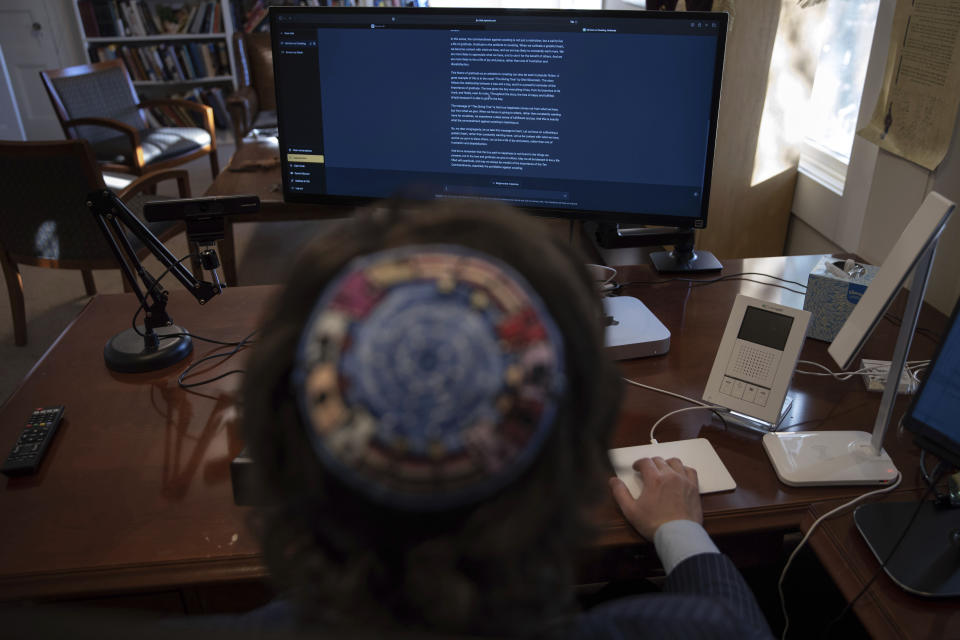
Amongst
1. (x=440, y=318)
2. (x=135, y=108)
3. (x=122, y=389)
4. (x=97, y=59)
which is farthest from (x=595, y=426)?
(x=97, y=59)

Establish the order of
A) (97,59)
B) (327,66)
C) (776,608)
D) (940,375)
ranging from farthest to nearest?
(97,59), (776,608), (327,66), (940,375)

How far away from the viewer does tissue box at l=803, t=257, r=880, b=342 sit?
120cm

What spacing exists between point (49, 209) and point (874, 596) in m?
2.70

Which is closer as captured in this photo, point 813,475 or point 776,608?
point 813,475

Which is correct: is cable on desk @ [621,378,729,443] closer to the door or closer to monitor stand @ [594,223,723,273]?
monitor stand @ [594,223,723,273]

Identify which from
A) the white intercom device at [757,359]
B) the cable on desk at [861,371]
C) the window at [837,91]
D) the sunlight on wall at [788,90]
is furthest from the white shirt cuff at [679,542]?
the sunlight on wall at [788,90]

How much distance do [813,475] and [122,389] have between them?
3.53 ft

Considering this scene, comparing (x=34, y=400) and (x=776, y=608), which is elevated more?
(x=34, y=400)

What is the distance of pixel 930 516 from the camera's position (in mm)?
840

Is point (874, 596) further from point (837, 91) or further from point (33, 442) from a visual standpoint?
point (837, 91)

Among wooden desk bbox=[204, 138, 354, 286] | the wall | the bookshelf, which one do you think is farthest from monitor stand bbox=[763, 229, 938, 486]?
the bookshelf

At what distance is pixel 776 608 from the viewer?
138cm

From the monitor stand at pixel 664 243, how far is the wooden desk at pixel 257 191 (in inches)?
46.9

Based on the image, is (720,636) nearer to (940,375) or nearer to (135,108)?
(940,375)
